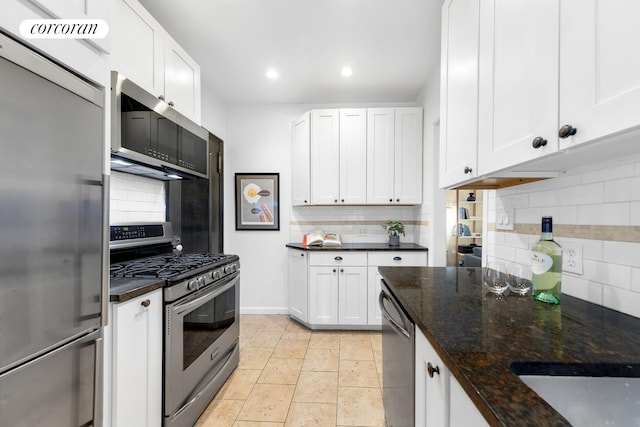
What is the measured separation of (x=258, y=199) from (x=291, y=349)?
6.12 ft

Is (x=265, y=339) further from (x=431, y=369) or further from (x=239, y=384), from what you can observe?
(x=431, y=369)

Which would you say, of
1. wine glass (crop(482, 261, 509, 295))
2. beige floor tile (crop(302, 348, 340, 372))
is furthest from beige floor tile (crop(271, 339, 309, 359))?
wine glass (crop(482, 261, 509, 295))

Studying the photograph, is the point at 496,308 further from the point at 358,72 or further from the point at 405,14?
the point at 358,72

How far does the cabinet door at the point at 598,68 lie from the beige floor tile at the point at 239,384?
228 cm

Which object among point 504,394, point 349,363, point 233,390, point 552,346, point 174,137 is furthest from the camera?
point 349,363

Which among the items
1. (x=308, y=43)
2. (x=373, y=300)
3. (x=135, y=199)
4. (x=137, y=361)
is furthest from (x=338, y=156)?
(x=137, y=361)

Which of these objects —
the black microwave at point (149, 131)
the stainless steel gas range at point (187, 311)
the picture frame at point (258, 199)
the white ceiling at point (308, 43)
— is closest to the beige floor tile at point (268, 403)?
the stainless steel gas range at point (187, 311)

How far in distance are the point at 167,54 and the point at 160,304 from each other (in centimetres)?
167

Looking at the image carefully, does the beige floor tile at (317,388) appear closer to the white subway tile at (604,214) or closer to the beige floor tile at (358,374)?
the beige floor tile at (358,374)

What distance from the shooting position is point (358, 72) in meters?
2.85

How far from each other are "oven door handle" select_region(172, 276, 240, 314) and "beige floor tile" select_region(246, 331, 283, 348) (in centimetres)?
99

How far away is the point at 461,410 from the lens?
0.62 meters

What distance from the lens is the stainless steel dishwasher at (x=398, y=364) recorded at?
1006mm

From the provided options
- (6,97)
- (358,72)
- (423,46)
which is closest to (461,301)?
(6,97)
